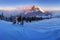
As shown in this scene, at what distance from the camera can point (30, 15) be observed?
1.06 meters

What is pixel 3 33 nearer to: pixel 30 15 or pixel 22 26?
pixel 22 26

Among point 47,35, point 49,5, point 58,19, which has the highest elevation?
point 49,5

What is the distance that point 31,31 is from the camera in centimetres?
102

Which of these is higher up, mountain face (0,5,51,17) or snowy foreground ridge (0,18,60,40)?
mountain face (0,5,51,17)

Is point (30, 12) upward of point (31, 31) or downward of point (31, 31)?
upward

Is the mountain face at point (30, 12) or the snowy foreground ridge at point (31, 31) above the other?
the mountain face at point (30, 12)

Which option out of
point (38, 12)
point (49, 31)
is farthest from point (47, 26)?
point (38, 12)

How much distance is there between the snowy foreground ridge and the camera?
982 mm

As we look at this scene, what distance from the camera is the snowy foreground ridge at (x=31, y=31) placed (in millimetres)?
982

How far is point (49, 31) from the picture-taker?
3.31ft

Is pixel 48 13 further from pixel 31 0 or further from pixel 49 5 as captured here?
pixel 31 0

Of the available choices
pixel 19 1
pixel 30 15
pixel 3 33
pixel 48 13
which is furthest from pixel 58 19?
pixel 3 33

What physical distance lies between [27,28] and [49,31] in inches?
7.6

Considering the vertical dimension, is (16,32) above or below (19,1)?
below
